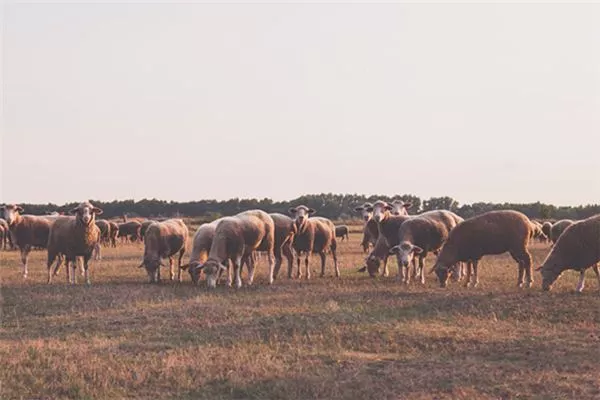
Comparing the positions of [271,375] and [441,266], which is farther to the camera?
[441,266]

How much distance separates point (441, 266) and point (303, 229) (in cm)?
641

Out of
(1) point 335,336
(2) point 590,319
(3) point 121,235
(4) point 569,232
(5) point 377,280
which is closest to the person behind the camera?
(1) point 335,336

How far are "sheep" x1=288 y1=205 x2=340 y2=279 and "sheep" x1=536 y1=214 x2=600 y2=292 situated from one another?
311 inches

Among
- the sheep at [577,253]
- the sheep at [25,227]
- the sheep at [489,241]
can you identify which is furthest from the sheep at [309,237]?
the sheep at [25,227]

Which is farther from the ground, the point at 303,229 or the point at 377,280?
the point at 303,229

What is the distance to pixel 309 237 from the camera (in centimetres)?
2553

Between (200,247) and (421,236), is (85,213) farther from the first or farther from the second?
(421,236)

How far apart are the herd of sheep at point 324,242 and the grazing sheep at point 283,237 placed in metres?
0.04

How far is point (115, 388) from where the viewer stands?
922cm

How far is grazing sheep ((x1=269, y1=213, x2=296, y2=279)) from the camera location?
23.8 metres

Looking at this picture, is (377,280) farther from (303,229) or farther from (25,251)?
(25,251)

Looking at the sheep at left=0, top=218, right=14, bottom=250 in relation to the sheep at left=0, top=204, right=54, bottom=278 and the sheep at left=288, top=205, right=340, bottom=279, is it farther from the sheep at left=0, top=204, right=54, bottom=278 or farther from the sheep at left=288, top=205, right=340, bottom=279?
the sheep at left=288, top=205, right=340, bottom=279

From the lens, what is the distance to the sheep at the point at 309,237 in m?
25.2

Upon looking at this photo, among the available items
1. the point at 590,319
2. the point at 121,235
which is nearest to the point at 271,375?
the point at 590,319
